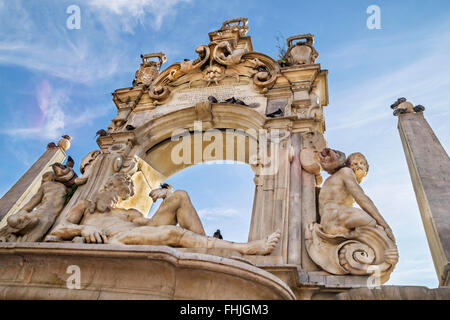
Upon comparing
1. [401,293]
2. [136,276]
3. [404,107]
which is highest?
[404,107]

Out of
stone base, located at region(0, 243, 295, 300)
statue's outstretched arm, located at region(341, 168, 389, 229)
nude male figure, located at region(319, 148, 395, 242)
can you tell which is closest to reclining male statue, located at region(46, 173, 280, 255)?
nude male figure, located at region(319, 148, 395, 242)

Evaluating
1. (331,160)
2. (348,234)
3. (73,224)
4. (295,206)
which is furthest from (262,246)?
(73,224)

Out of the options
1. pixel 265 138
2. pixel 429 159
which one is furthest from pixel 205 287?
pixel 429 159

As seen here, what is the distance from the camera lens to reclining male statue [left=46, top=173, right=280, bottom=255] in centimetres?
454

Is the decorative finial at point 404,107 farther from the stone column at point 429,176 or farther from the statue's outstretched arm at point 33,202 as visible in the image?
the statue's outstretched arm at point 33,202

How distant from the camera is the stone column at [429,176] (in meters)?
4.48

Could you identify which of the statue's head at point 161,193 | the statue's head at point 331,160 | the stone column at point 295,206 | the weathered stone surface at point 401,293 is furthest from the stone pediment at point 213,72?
the weathered stone surface at point 401,293

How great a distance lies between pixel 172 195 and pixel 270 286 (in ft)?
7.93

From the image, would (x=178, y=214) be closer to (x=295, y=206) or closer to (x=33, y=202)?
(x=295, y=206)

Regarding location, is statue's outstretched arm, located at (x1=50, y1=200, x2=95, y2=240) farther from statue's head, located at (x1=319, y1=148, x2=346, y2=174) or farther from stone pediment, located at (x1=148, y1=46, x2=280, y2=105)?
stone pediment, located at (x1=148, y1=46, x2=280, y2=105)

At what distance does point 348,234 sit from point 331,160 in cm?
129

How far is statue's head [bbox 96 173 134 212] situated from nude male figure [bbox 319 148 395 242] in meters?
3.02

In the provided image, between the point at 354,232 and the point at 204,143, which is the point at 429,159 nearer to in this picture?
the point at 354,232

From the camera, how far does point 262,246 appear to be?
4.64 metres
